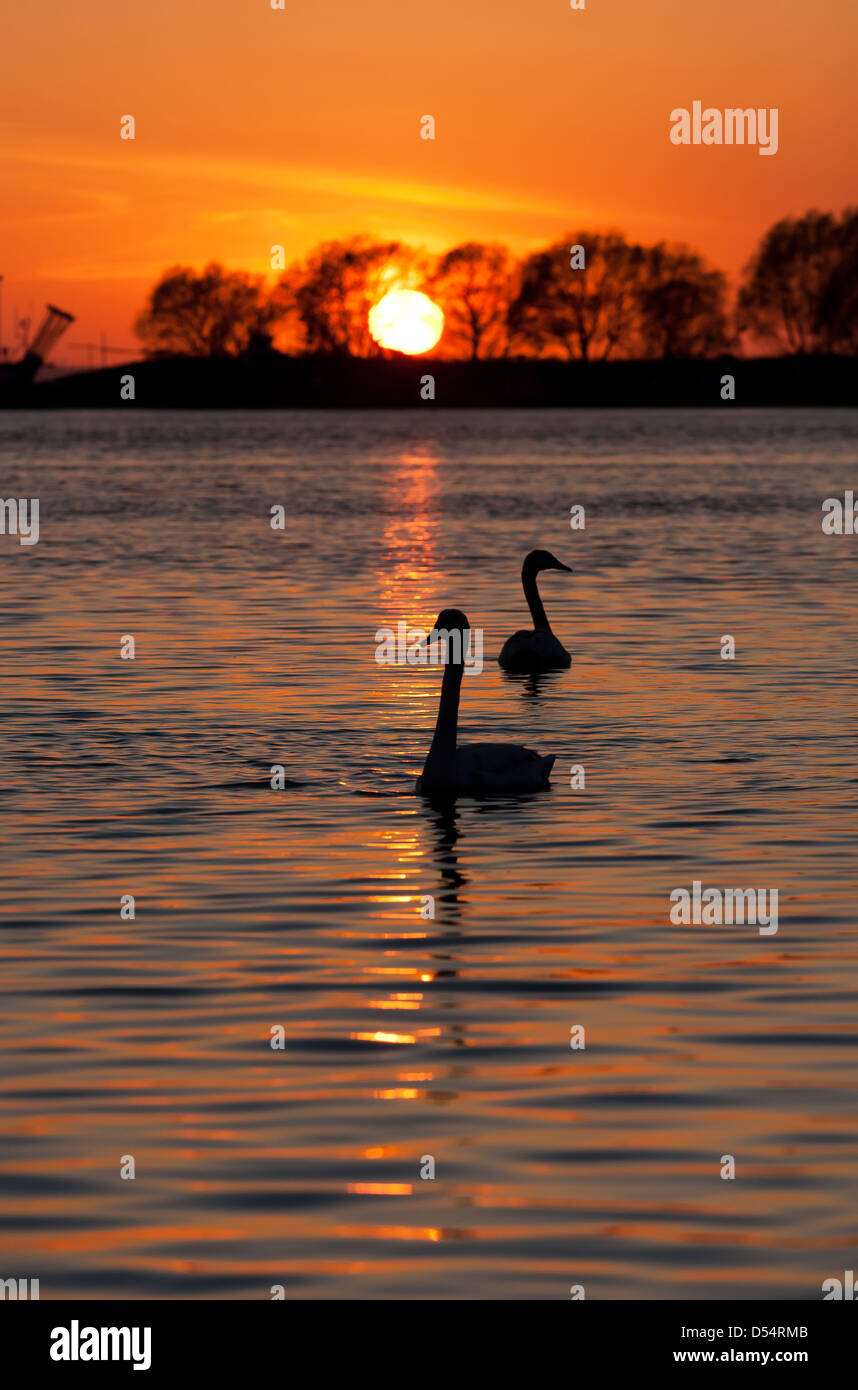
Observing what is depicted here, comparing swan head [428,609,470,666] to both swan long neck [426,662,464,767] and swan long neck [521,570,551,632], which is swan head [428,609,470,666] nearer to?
swan long neck [426,662,464,767]

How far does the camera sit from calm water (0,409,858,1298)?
838cm

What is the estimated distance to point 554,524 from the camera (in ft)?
189

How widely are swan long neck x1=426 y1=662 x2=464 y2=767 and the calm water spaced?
17.4 inches

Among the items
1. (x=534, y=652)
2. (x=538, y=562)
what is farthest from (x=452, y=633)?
(x=538, y=562)

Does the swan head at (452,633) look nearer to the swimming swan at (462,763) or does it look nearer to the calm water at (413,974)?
the swimming swan at (462,763)

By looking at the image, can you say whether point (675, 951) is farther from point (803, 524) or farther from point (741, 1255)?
point (803, 524)

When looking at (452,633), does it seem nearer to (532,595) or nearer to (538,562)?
(532,595)

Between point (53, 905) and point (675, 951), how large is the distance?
11.9 ft

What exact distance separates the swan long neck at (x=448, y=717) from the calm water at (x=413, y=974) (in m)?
0.44

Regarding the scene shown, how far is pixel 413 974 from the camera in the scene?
12180 millimetres

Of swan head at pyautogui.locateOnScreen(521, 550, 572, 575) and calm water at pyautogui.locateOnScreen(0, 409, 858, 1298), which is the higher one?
swan head at pyautogui.locateOnScreen(521, 550, 572, 575)

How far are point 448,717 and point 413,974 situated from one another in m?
4.54

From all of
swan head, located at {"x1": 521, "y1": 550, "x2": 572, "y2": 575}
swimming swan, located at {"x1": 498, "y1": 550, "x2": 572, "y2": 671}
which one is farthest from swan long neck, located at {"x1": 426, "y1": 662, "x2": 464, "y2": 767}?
swan head, located at {"x1": 521, "y1": 550, "x2": 572, "y2": 575}

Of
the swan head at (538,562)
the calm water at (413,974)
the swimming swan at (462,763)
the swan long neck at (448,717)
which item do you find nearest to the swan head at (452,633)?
the swimming swan at (462,763)
